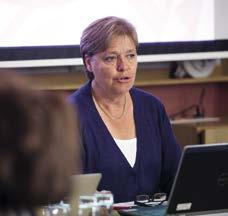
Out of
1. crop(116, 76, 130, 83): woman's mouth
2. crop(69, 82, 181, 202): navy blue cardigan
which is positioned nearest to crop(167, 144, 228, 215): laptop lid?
crop(69, 82, 181, 202): navy blue cardigan

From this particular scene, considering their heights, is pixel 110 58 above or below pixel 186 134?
above

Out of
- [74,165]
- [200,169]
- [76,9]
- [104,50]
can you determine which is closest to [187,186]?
[200,169]

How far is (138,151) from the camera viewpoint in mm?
2604

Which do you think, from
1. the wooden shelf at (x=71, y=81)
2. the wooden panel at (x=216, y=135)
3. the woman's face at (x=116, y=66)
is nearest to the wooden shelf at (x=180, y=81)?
the wooden shelf at (x=71, y=81)

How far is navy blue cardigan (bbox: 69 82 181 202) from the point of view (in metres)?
2.53

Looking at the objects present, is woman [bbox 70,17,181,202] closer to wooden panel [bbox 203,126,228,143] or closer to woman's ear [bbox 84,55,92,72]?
woman's ear [bbox 84,55,92,72]

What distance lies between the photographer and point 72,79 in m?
3.94

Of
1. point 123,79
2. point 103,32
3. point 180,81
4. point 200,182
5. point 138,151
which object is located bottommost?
point 180,81

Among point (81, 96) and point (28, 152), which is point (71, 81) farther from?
point (28, 152)

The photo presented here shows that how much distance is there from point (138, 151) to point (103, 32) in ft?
1.56

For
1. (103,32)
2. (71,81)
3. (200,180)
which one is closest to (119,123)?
(103,32)

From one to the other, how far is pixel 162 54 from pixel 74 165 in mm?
3104

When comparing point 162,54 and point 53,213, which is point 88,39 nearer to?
point 53,213

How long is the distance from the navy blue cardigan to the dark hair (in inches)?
6.2
